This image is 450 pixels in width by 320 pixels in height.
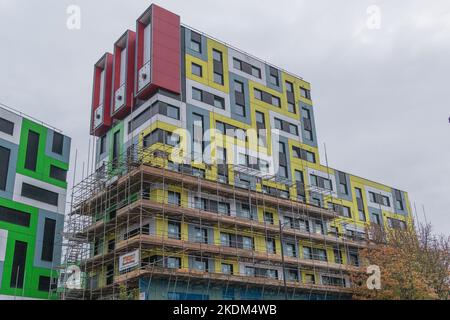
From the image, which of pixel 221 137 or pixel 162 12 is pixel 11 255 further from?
pixel 162 12

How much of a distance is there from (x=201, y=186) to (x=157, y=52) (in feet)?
45.4

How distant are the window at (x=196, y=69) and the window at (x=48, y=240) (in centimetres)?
2190

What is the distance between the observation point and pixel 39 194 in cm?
5231

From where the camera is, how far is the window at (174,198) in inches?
1720

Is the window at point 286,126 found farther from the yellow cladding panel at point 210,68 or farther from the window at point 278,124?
the yellow cladding panel at point 210,68

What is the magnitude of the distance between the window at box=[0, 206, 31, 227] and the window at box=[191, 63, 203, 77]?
2228 cm

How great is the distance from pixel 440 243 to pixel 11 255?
4233 cm

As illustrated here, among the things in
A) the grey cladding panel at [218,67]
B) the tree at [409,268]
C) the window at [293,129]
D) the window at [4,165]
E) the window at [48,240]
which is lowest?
the tree at [409,268]

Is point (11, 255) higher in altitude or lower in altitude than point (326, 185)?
lower

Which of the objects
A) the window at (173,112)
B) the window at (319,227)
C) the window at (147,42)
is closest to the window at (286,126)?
the window at (319,227)

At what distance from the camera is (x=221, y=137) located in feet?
164
